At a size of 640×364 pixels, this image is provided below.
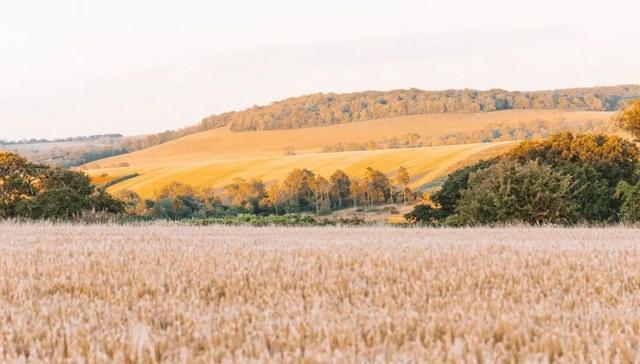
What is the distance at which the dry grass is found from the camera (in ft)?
14.1

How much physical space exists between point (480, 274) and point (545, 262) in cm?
144

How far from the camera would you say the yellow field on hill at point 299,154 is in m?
108

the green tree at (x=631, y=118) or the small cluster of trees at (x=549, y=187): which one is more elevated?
the green tree at (x=631, y=118)

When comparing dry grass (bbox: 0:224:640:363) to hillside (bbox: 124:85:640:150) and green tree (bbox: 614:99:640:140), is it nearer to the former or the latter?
green tree (bbox: 614:99:640:140)

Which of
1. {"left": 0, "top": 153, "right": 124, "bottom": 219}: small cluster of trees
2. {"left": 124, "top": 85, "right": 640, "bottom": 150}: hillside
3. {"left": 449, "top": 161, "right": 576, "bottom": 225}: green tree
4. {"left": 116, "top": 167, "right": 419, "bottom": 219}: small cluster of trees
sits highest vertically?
{"left": 124, "top": 85, "right": 640, "bottom": 150}: hillside

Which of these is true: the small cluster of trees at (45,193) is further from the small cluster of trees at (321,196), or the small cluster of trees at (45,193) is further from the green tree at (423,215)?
the small cluster of trees at (321,196)

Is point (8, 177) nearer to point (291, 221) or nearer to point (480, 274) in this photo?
point (291, 221)

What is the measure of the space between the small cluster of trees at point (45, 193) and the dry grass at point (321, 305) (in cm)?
2843

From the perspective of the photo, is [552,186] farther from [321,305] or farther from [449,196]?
[321,305]

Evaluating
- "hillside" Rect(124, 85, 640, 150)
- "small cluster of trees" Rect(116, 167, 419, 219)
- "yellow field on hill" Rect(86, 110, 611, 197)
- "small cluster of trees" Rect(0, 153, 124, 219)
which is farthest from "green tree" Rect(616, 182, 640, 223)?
"hillside" Rect(124, 85, 640, 150)

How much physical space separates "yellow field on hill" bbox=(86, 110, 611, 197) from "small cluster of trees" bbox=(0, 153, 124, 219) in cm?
4837

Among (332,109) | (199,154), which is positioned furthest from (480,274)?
(332,109)

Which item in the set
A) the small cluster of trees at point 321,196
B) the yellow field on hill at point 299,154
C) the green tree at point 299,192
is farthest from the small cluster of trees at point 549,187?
the yellow field on hill at point 299,154

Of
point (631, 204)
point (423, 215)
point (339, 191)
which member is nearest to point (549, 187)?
point (631, 204)
